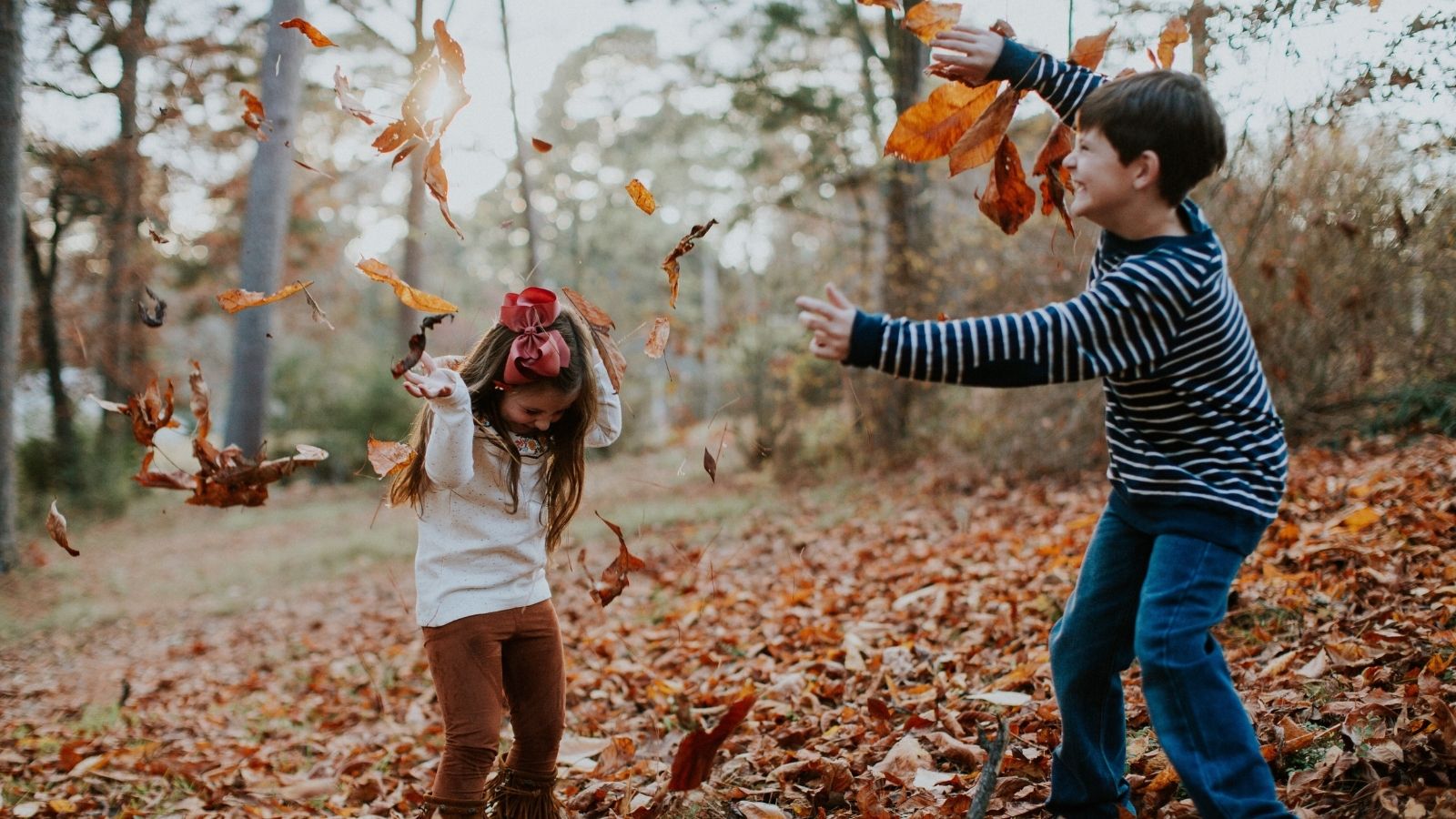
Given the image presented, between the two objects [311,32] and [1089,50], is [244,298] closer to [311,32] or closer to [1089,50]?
[311,32]

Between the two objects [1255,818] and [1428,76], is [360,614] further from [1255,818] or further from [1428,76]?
[1428,76]

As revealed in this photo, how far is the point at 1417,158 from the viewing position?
4.45 metres

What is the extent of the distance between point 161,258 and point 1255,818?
60.8 feet

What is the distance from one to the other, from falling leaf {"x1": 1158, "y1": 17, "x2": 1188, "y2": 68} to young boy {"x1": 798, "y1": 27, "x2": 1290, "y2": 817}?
859 mm

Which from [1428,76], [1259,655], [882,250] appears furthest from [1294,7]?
[882,250]

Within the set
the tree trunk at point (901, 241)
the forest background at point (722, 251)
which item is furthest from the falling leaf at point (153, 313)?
the tree trunk at point (901, 241)

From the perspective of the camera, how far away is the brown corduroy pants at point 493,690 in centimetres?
238

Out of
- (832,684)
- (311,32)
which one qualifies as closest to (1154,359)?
(832,684)

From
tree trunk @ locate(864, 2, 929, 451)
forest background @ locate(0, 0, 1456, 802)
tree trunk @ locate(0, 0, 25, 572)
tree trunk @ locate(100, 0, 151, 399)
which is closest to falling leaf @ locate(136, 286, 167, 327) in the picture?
forest background @ locate(0, 0, 1456, 802)

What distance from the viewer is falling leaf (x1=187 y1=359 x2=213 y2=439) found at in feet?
8.80

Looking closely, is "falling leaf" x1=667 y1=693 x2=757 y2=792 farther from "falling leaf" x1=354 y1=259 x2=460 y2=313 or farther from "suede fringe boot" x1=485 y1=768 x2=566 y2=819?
"falling leaf" x1=354 y1=259 x2=460 y2=313

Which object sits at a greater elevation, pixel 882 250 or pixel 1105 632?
pixel 882 250

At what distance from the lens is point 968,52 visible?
237 centimetres

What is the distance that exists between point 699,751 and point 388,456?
3.55ft
